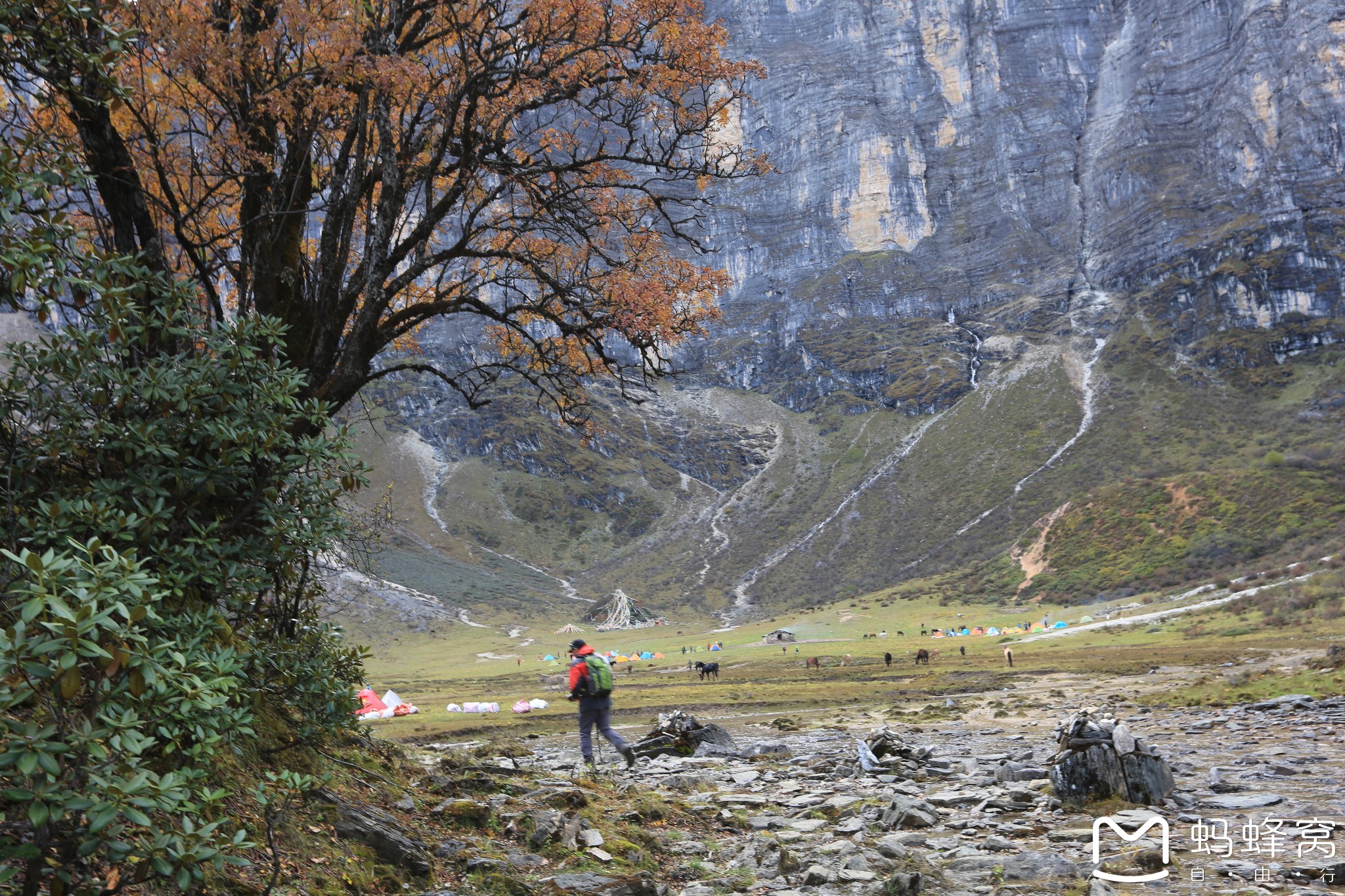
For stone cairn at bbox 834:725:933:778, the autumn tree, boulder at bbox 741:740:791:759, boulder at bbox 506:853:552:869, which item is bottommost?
boulder at bbox 741:740:791:759

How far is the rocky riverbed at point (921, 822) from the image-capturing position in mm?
5859

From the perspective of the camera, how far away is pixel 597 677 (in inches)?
487

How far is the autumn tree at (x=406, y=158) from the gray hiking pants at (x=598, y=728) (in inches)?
205

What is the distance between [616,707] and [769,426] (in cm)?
16452

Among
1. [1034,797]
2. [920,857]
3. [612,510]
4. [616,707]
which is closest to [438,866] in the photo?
[920,857]

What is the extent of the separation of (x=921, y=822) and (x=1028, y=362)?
16100 cm

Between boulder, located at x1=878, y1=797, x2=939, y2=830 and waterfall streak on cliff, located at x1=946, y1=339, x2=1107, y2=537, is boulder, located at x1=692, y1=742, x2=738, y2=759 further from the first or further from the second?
waterfall streak on cliff, located at x1=946, y1=339, x2=1107, y2=537

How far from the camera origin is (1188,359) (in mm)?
127750

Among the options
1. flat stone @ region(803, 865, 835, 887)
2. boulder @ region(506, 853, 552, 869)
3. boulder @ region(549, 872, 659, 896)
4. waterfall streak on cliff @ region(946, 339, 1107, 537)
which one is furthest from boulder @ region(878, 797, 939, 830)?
waterfall streak on cliff @ region(946, 339, 1107, 537)

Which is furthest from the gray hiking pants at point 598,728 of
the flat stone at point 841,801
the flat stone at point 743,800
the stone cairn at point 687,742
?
the flat stone at point 841,801

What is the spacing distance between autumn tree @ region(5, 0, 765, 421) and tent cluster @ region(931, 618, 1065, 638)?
2345 inches

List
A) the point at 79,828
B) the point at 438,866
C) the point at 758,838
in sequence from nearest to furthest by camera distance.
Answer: the point at 79,828, the point at 438,866, the point at 758,838

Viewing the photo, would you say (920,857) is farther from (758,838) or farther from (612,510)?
(612,510)

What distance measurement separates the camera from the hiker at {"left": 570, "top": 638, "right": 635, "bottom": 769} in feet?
40.7
